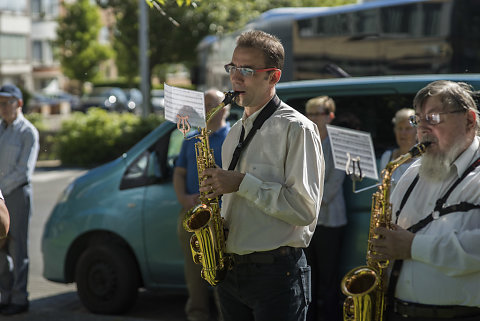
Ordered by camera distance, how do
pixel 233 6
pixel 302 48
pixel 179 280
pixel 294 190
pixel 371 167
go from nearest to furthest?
pixel 294 190 → pixel 371 167 → pixel 179 280 → pixel 302 48 → pixel 233 6

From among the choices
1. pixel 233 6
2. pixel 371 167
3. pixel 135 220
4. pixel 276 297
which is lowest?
pixel 135 220

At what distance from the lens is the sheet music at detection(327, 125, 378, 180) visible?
414cm

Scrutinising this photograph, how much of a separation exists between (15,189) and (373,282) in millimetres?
4114

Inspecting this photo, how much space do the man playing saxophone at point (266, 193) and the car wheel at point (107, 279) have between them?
318cm

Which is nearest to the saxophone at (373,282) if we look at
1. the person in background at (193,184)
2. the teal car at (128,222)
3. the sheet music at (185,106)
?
the sheet music at (185,106)

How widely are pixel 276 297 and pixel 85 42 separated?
46426 mm

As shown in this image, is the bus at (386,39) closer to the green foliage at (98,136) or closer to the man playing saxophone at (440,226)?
the man playing saxophone at (440,226)

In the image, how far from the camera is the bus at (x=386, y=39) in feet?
30.0

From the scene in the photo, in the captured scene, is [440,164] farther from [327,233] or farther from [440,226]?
[327,233]

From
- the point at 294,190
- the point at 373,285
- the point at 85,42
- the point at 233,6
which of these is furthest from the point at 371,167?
the point at 85,42

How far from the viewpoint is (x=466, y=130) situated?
280 centimetres

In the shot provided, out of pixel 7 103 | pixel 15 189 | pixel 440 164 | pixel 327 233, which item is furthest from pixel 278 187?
pixel 7 103

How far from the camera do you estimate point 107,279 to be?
642cm

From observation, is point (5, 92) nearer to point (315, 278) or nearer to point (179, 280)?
point (179, 280)
